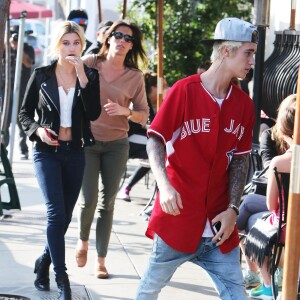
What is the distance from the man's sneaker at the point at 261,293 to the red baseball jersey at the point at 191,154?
196 cm

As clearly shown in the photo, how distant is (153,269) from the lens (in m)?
4.09

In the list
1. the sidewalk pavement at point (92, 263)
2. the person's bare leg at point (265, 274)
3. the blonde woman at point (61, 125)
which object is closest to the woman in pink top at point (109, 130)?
the sidewalk pavement at point (92, 263)

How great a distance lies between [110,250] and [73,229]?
84 centimetres

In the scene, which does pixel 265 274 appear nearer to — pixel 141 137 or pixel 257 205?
pixel 257 205

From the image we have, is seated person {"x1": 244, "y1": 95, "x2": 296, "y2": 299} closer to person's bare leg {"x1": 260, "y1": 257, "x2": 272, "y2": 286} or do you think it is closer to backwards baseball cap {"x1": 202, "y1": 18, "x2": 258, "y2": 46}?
person's bare leg {"x1": 260, "y1": 257, "x2": 272, "y2": 286}

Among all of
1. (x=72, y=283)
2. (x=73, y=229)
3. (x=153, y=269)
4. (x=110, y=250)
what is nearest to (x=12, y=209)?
Answer: (x=73, y=229)

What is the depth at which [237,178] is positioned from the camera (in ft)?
13.7

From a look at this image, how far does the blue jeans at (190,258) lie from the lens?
406cm

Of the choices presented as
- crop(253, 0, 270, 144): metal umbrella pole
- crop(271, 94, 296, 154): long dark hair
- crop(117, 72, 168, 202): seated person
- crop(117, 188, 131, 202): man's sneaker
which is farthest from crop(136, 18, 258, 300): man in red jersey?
crop(117, 188, 131, 202): man's sneaker

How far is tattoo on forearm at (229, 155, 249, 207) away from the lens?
4113mm

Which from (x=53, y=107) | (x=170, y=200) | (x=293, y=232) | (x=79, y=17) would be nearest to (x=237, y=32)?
(x=170, y=200)

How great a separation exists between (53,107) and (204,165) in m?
1.81

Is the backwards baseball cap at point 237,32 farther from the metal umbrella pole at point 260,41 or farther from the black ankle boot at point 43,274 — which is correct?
the metal umbrella pole at point 260,41

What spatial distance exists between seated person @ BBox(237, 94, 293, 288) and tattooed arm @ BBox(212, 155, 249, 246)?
1639 millimetres
